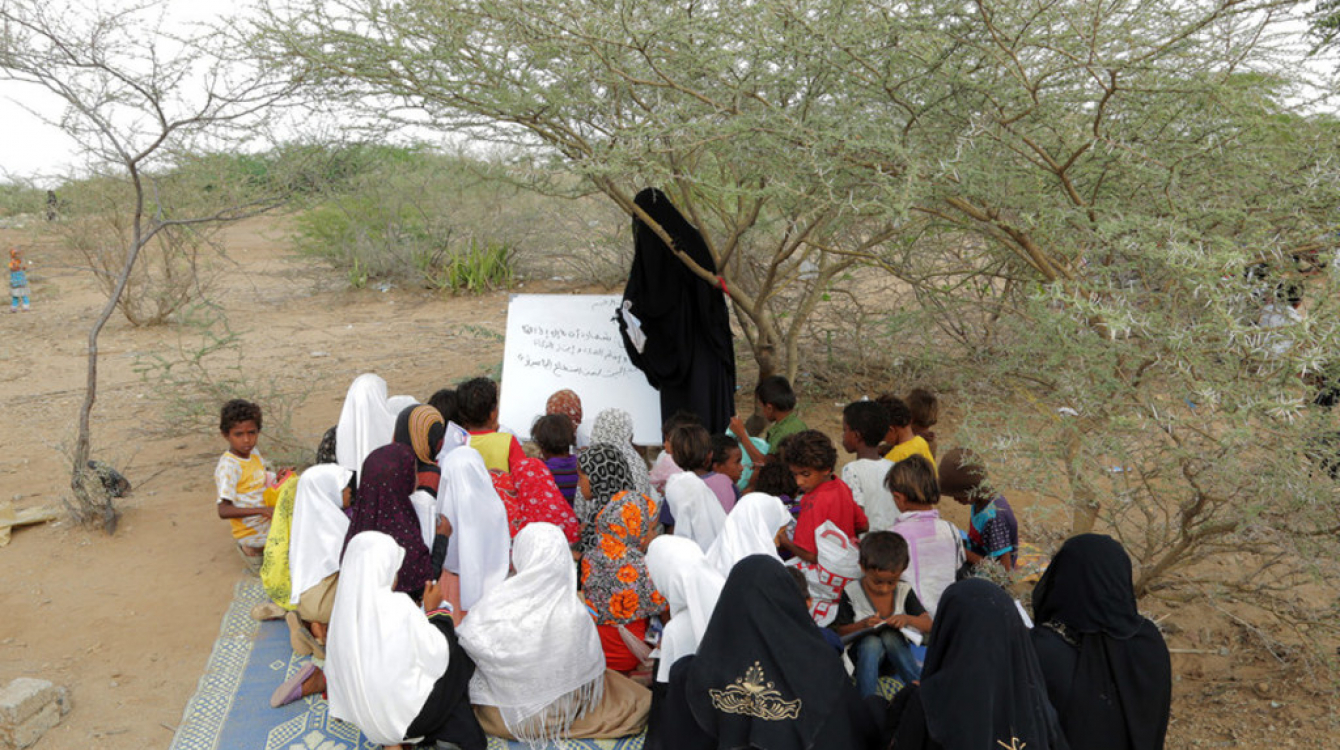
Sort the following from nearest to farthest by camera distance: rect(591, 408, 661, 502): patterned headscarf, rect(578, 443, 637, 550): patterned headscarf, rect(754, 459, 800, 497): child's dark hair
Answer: rect(578, 443, 637, 550): patterned headscarf, rect(754, 459, 800, 497): child's dark hair, rect(591, 408, 661, 502): patterned headscarf

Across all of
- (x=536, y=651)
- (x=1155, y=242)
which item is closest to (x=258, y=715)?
(x=536, y=651)

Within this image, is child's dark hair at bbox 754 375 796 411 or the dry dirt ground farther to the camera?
child's dark hair at bbox 754 375 796 411

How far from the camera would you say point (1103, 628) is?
2.75 m

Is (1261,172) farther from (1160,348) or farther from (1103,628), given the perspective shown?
(1103,628)

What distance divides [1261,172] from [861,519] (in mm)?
2095

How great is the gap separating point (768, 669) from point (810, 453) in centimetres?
134

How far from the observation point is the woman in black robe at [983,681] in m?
2.40

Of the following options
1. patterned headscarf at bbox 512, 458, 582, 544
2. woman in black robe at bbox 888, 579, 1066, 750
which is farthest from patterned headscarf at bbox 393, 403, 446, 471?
woman in black robe at bbox 888, 579, 1066, 750

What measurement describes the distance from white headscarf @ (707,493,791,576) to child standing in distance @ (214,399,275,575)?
100 inches

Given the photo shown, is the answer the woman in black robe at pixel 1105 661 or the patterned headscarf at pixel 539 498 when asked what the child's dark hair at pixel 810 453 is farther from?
the woman in black robe at pixel 1105 661

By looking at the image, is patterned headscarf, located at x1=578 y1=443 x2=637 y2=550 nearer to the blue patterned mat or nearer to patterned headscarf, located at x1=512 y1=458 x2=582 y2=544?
patterned headscarf, located at x1=512 y1=458 x2=582 y2=544

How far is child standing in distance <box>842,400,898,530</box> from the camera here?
411cm

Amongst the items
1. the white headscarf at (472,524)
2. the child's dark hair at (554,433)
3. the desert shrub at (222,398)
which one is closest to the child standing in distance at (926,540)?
the child's dark hair at (554,433)

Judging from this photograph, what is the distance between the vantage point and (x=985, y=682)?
7.88ft
